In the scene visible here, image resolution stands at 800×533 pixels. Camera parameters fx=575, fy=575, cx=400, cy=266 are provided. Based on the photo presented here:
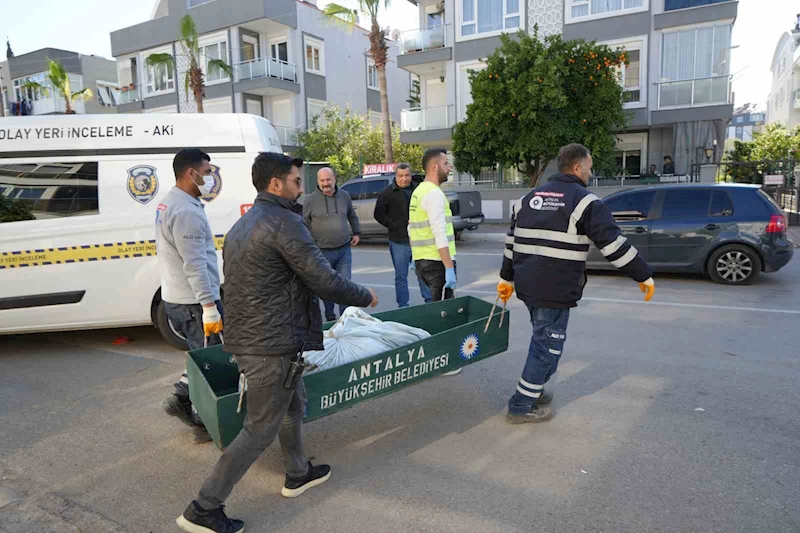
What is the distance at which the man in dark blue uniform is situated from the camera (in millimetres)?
3789

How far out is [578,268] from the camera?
153 inches

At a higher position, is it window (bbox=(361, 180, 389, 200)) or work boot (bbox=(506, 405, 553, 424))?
window (bbox=(361, 180, 389, 200))

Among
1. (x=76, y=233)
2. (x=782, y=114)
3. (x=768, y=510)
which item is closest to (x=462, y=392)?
(x=768, y=510)

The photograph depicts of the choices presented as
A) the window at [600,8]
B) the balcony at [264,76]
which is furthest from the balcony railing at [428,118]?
the balcony at [264,76]

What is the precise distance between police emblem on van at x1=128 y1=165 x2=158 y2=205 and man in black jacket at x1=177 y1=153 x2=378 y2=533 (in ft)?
11.3

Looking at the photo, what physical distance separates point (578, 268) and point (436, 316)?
152 cm

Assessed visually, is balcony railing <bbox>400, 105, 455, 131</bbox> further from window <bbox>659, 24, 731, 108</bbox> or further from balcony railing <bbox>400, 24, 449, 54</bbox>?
window <bbox>659, 24, 731, 108</bbox>

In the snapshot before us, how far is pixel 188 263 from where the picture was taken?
12.4 ft

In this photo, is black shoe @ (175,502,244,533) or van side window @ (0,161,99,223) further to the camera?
van side window @ (0,161,99,223)

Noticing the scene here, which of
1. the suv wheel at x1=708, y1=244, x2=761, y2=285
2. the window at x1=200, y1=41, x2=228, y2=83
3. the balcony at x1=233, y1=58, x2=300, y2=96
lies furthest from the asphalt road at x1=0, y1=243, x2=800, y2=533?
the window at x1=200, y1=41, x2=228, y2=83

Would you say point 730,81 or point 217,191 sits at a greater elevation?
point 730,81

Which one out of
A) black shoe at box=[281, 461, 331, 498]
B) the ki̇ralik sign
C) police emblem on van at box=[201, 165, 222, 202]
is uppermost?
the ki̇ralik sign

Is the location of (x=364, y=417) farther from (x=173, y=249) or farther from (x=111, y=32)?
(x=111, y=32)

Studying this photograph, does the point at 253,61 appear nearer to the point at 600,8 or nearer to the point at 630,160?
the point at 600,8
